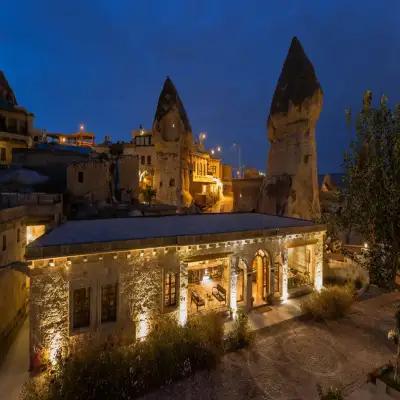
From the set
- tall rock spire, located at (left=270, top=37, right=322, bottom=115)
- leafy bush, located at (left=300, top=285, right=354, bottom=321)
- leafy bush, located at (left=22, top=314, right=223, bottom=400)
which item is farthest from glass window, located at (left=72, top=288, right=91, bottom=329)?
tall rock spire, located at (left=270, top=37, right=322, bottom=115)

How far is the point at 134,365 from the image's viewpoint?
27.5 ft

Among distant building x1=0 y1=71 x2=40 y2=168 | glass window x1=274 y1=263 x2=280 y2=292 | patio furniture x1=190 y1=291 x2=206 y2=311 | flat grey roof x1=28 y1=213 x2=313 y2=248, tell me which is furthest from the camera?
distant building x1=0 y1=71 x2=40 y2=168

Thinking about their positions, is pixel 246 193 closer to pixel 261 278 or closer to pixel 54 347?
pixel 261 278

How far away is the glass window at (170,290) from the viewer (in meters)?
11.2

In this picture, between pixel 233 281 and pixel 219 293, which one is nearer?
pixel 233 281

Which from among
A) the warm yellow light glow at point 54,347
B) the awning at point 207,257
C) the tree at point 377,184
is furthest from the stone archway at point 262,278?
the warm yellow light glow at point 54,347

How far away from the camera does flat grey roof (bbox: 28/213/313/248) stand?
9.93 metres

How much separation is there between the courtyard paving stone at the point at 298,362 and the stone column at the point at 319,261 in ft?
9.58

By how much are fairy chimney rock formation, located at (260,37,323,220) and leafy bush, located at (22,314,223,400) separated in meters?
25.7

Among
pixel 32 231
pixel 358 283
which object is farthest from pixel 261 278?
pixel 32 231

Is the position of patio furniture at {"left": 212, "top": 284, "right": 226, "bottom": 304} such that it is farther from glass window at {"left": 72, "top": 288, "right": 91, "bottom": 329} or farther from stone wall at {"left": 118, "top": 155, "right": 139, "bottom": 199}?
stone wall at {"left": 118, "top": 155, "right": 139, "bottom": 199}

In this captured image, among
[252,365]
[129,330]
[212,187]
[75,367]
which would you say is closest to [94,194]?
[129,330]

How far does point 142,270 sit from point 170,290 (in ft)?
5.93

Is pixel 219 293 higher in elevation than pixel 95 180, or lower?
lower
